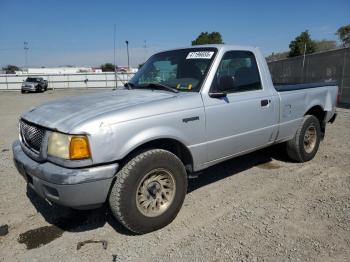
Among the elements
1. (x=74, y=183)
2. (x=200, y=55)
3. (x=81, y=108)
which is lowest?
(x=74, y=183)

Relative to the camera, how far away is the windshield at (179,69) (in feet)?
13.5

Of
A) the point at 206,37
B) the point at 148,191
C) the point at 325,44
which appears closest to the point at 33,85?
the point at 206,37

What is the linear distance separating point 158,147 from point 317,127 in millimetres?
3343

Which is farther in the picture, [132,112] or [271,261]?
[132,112]

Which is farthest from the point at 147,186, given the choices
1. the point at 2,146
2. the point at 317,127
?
the point at 2,146

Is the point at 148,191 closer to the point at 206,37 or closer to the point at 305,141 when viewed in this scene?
the point at 305,141

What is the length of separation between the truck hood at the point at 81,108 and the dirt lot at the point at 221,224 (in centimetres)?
118

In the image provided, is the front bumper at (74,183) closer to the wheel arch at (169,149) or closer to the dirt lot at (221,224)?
the wheel arch at (169,149)

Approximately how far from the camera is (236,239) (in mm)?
3396

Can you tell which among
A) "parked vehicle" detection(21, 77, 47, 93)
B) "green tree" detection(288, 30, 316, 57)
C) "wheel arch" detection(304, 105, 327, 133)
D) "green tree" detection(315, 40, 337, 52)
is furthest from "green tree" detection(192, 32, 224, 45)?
"wheel arch" detection(304, 105, 327, 133)

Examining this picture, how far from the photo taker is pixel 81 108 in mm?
3518

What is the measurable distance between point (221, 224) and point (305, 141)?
9.27ft

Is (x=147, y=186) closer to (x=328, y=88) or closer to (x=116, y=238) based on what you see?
(x=116, y=238)

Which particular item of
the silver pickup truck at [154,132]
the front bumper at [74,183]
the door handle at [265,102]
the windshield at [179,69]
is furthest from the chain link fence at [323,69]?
the front bumper at [74,183]
